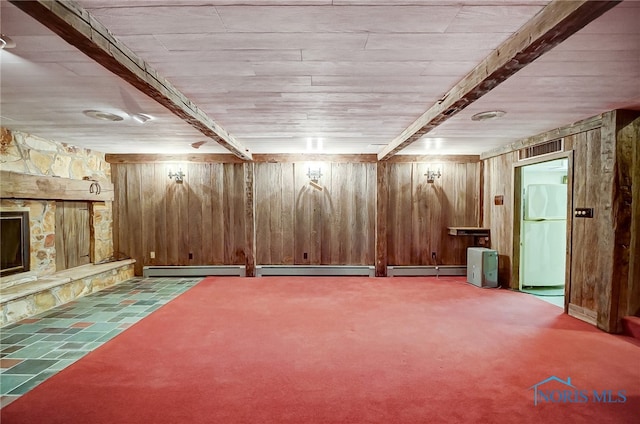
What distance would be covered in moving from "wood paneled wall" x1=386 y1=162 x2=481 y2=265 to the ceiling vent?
1373mm

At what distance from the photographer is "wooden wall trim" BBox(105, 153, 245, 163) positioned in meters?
6.09

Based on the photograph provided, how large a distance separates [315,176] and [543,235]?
13.3ft

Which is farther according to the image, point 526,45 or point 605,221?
point 605,221

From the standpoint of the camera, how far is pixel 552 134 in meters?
4.25

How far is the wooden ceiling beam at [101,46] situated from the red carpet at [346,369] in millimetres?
2236

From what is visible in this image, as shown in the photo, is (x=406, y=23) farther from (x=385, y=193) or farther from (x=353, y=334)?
(x=385, y=193)

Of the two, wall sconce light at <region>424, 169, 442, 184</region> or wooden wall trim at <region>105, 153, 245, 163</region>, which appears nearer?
wooden wall trim at <region>105, 153, 245, 163</region>

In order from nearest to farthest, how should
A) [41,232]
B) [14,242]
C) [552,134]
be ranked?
[14,242] < [552,134] < [41,232]

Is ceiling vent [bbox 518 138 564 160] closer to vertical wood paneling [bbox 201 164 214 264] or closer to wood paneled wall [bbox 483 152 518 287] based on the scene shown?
wood paneled wall [bbox 483 152 518 287]

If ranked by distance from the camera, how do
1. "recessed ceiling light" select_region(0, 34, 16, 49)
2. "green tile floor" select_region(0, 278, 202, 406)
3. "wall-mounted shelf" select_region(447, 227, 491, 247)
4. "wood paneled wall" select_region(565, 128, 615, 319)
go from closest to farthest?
"recessed ceiling light" select_region(0, 34, 16, 49)
"green tile floor" select_region(0, 278, 202, 406)
"wood paneled wall" select_region(565, 128, 615, 319)
"wall-mounted shelf" select_region(447, 227, 491, 247)

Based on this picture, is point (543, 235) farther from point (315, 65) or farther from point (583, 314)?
point (315, 65)

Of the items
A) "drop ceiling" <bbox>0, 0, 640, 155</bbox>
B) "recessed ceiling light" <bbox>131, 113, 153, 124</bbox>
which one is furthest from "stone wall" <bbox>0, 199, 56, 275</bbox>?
"recessed ceiling light" <bbox>131, 113, 153, 124</bbox>

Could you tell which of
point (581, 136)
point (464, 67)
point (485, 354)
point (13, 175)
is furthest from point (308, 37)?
point (13, 175)

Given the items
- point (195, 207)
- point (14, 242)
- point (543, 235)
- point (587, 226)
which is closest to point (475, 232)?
point (543, 235)
